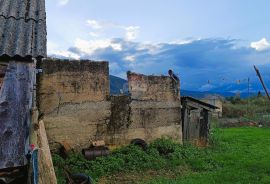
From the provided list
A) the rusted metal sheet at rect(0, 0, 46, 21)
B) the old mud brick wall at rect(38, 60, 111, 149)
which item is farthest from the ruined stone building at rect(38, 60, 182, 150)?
the rusted metal sheet at rect(0, 0, 46, 21)

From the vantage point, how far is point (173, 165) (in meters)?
12.6

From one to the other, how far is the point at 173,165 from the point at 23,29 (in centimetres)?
848

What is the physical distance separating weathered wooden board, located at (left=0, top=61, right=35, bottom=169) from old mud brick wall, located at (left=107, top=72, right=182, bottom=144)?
921 centimetres

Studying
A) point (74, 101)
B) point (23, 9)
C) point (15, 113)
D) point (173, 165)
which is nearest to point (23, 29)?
point (23, 9)

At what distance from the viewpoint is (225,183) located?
10688 millimetres

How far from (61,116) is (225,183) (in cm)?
537

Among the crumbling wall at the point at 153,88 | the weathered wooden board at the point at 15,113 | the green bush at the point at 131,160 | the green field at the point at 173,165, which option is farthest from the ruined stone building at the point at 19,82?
the crumbling wall at the point at 153,88

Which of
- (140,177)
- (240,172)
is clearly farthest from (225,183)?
(140,177)

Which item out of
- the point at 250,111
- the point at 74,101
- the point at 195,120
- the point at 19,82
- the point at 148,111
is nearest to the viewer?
the point at 19,82

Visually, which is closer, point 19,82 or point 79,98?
point 19,82

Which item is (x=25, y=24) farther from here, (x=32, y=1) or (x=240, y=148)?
(x=240, y=148)

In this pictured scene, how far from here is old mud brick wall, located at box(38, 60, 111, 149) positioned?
12.3m

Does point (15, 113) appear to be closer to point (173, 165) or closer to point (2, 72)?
point (2, 72)

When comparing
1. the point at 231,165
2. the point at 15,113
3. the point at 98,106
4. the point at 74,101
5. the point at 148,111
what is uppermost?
the point at 74,101
